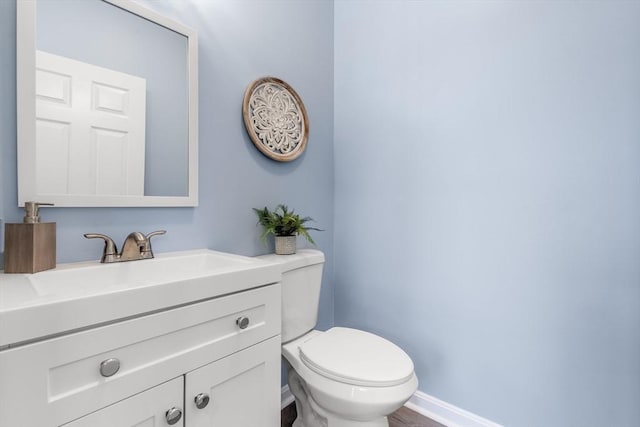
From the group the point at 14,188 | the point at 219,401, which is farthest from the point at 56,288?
the point at 219,401

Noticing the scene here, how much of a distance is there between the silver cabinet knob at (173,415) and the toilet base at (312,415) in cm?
60

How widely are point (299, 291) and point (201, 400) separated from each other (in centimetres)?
60

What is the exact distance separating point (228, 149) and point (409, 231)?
3.33 ft

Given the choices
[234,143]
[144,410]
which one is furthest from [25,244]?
[234,143]

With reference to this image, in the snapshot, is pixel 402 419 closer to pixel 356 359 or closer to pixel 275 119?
pixel 356 359

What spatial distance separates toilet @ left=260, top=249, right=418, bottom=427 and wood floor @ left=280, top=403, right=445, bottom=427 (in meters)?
0.15

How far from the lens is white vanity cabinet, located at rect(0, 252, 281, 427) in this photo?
→ 598 millimetres

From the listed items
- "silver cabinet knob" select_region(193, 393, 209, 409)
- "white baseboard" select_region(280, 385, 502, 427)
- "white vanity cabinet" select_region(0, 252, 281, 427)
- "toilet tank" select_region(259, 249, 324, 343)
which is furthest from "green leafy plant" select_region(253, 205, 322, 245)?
"white baseboard" select_region(280, 385, 502, 427)

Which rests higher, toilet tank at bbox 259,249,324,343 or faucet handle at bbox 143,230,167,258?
faucet handle at bbox 143,230,167,258

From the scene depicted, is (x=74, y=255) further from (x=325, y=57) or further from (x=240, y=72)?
(x=325, y=57)

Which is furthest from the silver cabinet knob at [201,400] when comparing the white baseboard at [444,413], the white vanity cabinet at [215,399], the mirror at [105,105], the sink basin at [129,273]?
the white baseboard at [444,413]

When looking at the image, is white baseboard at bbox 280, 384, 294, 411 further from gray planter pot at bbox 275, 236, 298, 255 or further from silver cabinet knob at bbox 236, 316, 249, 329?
silver cabinet knob at bbox 236, 316, 249, 329

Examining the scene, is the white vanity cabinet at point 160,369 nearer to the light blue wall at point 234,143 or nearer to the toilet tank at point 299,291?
the toilet tank at point 299,291

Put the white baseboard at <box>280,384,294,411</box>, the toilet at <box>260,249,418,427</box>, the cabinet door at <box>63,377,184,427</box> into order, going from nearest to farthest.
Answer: the cabinet door at <box>63,377,184,427</box>
the toilet at <box>260,249,418,427</box>
the white baseboard at <box>280,384,294,411</box>
